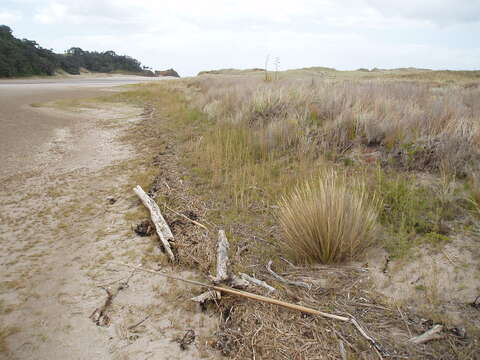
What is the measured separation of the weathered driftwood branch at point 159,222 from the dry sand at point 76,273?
6.1 inches

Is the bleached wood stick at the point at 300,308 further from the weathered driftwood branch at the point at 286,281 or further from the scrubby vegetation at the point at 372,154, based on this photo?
the scrubby vegetation at the point at 372,154

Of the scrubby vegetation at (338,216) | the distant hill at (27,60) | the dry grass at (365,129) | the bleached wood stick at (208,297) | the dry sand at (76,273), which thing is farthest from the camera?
the distant hill at (27,60)

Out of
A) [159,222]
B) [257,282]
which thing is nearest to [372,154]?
[257,282]

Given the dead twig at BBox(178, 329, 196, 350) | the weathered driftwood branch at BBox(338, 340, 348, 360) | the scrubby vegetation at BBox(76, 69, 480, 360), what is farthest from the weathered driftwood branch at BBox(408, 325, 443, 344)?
the dead twig at BBox(178, 329, 196, 350)

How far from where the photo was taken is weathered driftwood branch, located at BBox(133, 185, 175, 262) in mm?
3153

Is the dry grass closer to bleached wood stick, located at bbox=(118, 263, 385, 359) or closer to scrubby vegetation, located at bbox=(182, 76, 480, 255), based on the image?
scrubby vegetation, located at bbox=(182, 76, 480, 255)

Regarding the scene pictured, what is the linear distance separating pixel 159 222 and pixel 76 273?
100cm

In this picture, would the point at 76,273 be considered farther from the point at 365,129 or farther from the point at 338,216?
the point at 365,129

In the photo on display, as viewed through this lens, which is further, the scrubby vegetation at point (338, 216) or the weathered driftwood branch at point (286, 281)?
the weathered driftwood branch at point (286, 281)

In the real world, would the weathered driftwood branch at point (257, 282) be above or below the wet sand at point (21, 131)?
above

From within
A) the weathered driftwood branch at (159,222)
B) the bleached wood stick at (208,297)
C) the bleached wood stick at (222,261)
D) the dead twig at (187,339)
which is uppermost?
the bleached wood stick at (222,261)

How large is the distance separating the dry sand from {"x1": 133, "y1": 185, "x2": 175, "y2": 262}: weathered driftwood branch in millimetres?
156

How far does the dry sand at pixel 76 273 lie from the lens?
6.95 feet

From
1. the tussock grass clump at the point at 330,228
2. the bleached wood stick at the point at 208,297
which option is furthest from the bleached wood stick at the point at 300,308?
the tussock grass clump at the point at 330,228
